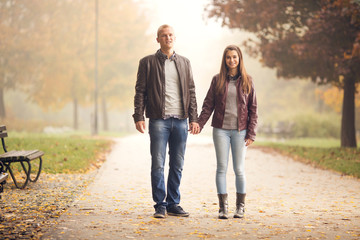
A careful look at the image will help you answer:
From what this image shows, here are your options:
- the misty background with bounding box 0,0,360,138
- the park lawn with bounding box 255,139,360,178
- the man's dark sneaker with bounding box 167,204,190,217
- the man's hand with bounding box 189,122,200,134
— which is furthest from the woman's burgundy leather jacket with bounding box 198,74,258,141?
the misty background with bounding box 0,0,360,138

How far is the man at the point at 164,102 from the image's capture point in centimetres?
621

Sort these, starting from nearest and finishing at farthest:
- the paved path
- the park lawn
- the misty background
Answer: the paved path → the park lawn → the misty background

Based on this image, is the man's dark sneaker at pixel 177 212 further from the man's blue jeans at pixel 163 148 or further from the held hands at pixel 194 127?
the held hands at pixel 194 127

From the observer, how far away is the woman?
6320 millimetres

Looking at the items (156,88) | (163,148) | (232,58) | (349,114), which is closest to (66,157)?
(163,148)

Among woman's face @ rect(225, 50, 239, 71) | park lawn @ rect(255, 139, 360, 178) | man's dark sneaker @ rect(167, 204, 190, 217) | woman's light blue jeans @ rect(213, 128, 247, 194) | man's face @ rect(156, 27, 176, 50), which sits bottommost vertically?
park lawn @ rect(255, 139, 360, 178)

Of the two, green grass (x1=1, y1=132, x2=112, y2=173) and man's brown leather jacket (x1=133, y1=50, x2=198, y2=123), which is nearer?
man's brown leather jacket (x1=133, y1=50, x2=198, y2=123)

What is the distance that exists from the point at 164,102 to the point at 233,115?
85cm

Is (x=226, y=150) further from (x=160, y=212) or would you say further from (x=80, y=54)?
(x=80, y=54)

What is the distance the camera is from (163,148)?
6.32m

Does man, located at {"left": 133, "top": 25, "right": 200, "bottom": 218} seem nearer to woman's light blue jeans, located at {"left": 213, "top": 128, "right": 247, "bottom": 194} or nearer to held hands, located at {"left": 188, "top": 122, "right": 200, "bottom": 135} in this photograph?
held hands, located at {"left": 188, "top": 122, "right": 200, "bottom": 135}

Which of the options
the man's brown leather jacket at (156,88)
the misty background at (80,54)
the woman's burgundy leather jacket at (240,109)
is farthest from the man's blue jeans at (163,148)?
the misty background at (80,54)

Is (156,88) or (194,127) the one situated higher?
(156,88)

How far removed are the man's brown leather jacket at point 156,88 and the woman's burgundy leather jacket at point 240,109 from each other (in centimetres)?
22
